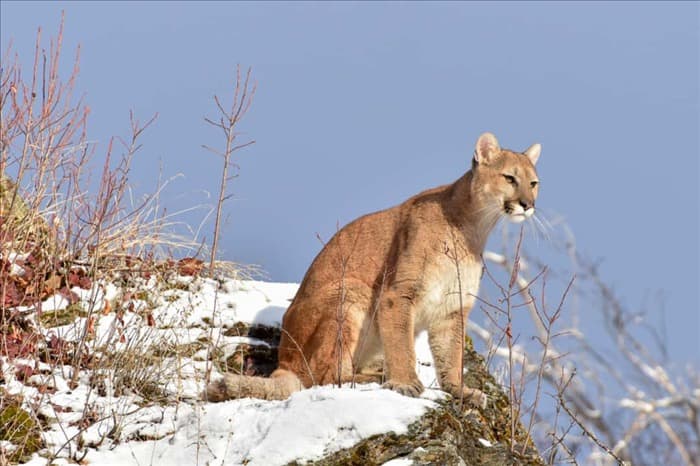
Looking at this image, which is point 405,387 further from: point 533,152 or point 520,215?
point 533,152

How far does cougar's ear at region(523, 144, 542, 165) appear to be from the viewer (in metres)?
8.15

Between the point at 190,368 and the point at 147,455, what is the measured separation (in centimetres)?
183

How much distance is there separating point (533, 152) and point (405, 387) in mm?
2948

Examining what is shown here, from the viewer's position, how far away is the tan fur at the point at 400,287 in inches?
265

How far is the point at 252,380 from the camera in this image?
644 centimetres

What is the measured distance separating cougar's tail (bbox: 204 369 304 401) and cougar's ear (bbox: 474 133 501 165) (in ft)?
8.13

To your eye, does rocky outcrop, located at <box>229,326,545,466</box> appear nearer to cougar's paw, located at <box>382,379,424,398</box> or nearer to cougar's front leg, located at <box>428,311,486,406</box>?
cougar's paw, located at <box>382,379,424,398</box>

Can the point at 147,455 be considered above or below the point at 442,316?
below

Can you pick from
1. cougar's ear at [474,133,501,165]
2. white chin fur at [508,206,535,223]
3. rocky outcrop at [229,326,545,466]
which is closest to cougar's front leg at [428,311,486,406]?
rocky outcrop at [229,326,545,466]

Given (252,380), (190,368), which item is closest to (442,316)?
(252,380)

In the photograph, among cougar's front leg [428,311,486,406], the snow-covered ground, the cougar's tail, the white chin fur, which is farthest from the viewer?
the white chin fur

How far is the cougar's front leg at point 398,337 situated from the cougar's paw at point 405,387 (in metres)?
0.12

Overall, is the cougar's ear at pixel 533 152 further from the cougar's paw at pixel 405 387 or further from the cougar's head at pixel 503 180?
the cougar's paw at pixel 405 387

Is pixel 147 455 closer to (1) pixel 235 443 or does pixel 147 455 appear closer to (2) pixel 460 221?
(1) pixel 235 443
